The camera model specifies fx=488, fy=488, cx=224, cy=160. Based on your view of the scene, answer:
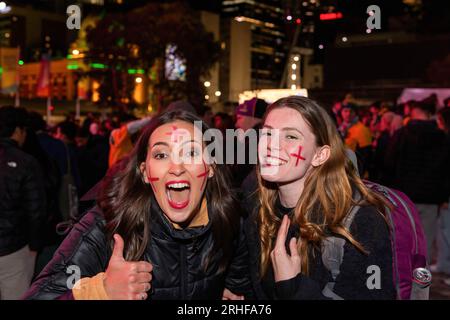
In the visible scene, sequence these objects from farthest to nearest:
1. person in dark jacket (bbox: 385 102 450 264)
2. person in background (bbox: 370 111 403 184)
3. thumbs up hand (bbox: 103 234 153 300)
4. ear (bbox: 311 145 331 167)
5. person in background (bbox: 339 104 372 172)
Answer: person in background (bbox: 339 104 372 172), person in background (bbox: 370 111 403 184), person in dark jacket (bbox: 385 102 450 264), ear (bbox: 311 145 331 167), thumbs up hand (bbox: 103 234 153 300)

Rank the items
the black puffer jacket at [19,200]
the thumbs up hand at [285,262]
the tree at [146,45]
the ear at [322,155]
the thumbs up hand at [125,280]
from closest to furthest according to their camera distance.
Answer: the thumbs up hand at [125,280] < the thumbs up hand at [285,262] < the ear at [322,155] < the black puffer jacket at [19,200] < the tree at [146,45]

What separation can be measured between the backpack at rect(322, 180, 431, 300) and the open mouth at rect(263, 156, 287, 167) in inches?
17.3

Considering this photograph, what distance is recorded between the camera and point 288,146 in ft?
8.32

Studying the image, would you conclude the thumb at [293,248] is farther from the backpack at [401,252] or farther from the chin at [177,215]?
the chin at [177,215]

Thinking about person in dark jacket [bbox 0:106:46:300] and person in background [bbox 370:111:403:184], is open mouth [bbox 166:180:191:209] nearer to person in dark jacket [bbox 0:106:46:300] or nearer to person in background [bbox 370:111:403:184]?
person in dark jacket [bbox 0:106:46:300]

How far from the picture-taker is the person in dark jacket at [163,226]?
89.8 inches

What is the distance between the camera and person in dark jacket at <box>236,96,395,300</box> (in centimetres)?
223

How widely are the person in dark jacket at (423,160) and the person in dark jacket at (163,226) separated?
13.9ft

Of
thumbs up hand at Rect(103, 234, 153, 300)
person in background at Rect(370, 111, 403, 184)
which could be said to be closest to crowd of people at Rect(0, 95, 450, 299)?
thumbs up hand at Rect(103, 234, 153, 300)

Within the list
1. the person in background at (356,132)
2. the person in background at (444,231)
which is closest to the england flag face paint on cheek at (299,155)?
the person in background at (444,231)

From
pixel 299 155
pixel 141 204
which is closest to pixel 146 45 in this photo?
pixel 141 204

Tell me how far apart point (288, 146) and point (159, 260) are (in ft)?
2.89

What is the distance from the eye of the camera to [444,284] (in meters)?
6.23
